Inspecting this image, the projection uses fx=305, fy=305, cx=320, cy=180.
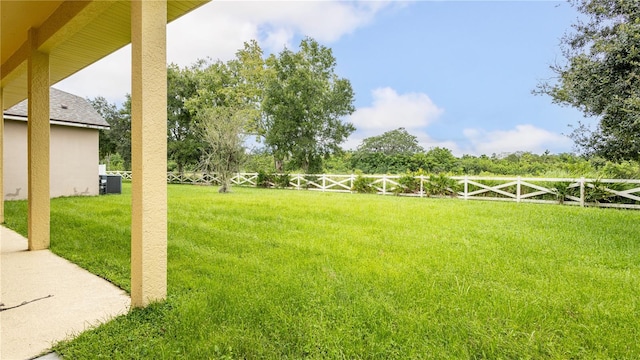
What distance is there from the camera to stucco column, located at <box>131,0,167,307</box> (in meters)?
2.26

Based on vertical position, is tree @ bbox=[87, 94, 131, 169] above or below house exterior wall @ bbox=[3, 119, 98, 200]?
above

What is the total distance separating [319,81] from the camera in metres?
22.4

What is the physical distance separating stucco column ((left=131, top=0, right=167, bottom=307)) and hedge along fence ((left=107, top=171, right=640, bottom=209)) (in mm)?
10081

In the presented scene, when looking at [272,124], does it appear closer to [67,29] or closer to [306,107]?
[306,107]

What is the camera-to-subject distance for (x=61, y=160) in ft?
34.5

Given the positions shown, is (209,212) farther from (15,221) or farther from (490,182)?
(490,182)

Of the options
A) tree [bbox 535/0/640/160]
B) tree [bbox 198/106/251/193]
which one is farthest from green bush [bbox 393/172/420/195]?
tree [bbox 198/106/251/193]

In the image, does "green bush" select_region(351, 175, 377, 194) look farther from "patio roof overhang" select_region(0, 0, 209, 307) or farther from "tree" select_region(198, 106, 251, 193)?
"patio roof overhang" select_region(0, 0, 209, 307)

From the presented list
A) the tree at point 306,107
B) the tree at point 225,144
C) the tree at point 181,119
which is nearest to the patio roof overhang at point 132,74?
the tree at point 225,144

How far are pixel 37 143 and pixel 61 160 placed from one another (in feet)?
26.5

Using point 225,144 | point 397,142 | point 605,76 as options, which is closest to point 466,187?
point 605,76

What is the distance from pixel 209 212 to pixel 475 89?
48.6 feet

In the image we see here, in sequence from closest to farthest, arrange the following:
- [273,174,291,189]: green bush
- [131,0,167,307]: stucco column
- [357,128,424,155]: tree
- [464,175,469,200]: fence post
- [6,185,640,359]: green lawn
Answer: [6,185,640,359]: green lawn, [131,0,167,307]: stucco column, [464,175,469,200]: fence post, [273,174,291,189]: green bush, [357,128,424,155]: tree

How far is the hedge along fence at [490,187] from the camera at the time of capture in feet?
25.8
